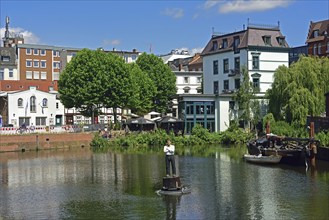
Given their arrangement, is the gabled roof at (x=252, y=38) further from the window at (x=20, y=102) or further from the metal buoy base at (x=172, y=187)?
the metal buoy base at (x=172, y=187)

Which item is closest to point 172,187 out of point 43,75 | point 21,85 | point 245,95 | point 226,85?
point 245,95

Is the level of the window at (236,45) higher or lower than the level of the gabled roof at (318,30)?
lower

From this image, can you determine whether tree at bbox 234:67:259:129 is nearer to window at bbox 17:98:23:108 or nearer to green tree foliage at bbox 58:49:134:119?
green tree foliage at bbox 58:49:134:119

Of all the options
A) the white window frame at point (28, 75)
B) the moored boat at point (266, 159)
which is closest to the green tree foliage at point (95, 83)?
the white window frame at point (28, 75)

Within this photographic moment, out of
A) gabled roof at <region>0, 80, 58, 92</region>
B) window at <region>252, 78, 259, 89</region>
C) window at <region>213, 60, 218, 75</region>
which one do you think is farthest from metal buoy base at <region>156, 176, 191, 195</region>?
gabled roof at <region>0, 80, 58, 92</region>

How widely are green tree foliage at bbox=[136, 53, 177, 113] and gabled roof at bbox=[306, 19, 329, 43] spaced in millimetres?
25502

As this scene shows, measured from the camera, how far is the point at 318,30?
8931 cm

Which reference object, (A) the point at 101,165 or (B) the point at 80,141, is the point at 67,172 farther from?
(B) the point at 80,141

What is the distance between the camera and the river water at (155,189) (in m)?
24.5

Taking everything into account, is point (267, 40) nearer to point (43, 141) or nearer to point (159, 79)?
point (159, 79)

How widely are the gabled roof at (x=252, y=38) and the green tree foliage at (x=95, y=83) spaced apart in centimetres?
1564

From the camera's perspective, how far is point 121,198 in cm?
2844

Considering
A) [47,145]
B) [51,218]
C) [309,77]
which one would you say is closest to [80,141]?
[47,145]

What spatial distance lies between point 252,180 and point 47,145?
1484 inches
